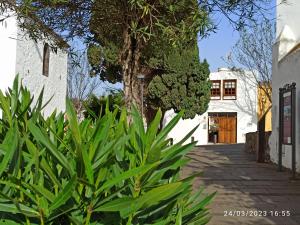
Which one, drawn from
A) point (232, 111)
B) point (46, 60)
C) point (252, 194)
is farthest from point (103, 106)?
point (232, 111)

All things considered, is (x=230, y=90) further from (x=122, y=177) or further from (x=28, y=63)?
(x=122, y=177)

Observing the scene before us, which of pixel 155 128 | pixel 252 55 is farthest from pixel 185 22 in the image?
pixel 252 55

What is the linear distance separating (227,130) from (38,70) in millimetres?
23856

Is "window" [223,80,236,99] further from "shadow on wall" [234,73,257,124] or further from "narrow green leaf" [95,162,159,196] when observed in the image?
"narrow green leaf" [95,162,159,196]

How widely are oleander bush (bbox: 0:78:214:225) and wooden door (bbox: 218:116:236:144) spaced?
38.4m

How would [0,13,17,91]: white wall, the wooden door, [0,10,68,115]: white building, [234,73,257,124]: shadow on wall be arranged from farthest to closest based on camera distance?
1. the wooden door
2. [234,73,257,124]: shadow on wall
3. [0,13,17,91]: white wall
4. [0,10,68,115]: white building

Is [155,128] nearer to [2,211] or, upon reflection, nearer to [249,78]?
[2,211]

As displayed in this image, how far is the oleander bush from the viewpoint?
2166mm

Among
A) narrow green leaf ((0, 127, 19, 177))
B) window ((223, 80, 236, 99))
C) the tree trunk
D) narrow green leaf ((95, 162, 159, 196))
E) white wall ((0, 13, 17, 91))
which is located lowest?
narrow green leaf ((95, 162, 159, 196))

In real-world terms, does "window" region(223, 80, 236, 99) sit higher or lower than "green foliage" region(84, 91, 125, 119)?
higher

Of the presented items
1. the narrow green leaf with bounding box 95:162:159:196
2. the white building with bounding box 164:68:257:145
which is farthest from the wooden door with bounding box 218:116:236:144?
the narrow green leaf with bounding box 95:162:159:196

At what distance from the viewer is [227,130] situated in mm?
40750

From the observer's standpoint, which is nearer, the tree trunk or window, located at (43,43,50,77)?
the tree trunk
